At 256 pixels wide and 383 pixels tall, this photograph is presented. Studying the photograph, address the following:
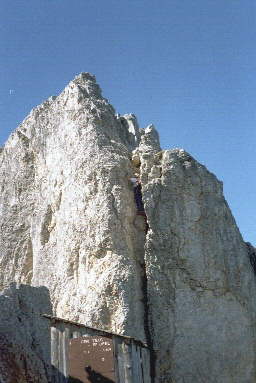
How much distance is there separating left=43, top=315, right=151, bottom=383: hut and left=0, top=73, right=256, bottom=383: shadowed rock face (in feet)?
9.86

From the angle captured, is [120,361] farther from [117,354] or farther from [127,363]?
[127,363]

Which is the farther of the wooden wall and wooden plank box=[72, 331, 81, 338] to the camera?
wooden plank box=[72, 331, 81, 338]

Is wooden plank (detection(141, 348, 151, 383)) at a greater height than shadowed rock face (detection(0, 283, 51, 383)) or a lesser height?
greater

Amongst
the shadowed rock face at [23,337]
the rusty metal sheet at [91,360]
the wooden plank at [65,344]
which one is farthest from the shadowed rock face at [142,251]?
the shadowed rock face at [23,337]

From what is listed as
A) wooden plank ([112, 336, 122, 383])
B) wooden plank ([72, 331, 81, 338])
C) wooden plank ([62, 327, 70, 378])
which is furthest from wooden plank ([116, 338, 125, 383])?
Answer: wooden plank ([62, 327, 70, 378])

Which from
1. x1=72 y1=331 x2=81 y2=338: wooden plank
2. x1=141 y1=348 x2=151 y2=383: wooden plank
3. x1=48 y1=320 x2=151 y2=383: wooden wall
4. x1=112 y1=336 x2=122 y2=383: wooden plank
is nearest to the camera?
Result: x1=48 y1=320 x2=151 y2=383: wooden wall

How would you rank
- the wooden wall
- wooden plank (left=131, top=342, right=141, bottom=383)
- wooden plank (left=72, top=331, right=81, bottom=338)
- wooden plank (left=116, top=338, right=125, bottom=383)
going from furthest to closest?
1. wooden plank (left=131, top=342, right=141, bottom=383)
2. wooden plank (left=116, top=338, right=125, bottom=383)
3. wooden plank (left=72, top=331, right=81, bottom=338)
4. the wooden wall

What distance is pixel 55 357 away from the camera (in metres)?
9.52

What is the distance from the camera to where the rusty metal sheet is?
32.2 ft

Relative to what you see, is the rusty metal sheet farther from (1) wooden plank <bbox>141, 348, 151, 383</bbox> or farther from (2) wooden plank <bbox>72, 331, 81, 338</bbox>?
(1) wooden plank <bbox>141, 348, 151, 383</bbox>

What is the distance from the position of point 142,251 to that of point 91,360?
707 centimetres

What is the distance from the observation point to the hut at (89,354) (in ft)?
31.6

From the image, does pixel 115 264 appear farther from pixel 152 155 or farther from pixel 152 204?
pixel 152 155

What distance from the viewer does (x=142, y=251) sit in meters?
17.2
